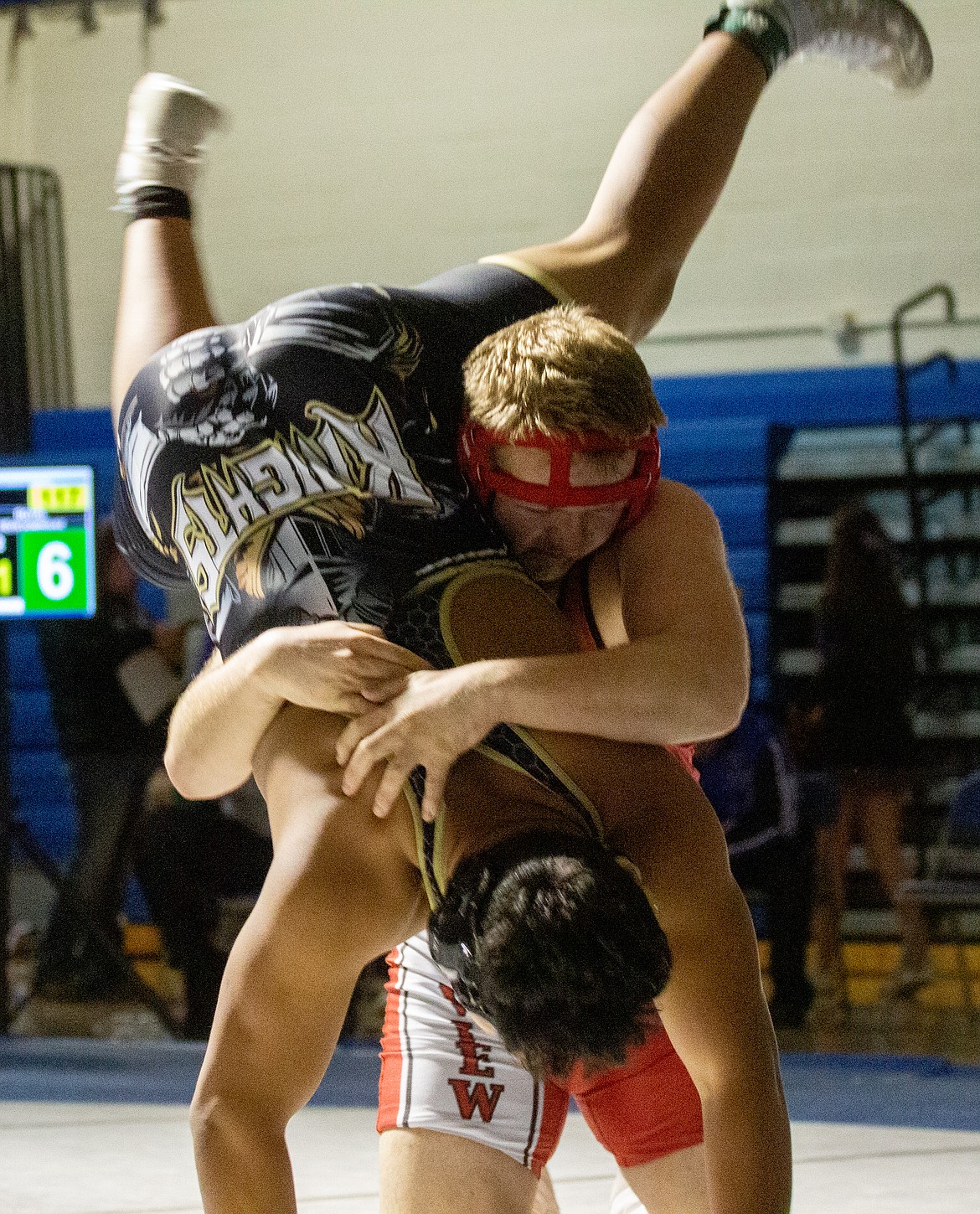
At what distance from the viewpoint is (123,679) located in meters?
4.31

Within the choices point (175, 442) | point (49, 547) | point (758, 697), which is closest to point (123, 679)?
point (49, 547)

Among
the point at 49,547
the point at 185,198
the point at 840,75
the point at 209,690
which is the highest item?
the point at 840,75

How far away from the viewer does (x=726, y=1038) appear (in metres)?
1.33

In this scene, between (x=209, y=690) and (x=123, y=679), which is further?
(x=123, y=679)

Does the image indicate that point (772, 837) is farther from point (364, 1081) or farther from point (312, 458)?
point (312, 458)

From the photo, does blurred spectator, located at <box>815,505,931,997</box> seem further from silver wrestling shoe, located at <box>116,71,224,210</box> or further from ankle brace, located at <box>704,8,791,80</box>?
silver wrestling shoe, located at <box>116,71,224,210</box>

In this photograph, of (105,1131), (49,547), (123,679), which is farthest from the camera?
(123,679)

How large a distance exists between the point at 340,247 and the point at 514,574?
4.67 m

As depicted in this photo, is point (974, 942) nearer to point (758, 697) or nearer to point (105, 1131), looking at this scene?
point (758, 697)

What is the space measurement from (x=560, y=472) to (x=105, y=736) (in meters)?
3.18

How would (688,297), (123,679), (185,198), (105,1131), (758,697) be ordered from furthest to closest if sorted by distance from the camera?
(688,297), (758,697), (123,679), (105,1131), (185,198)

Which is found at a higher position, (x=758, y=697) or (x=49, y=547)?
(x=49, y=547)

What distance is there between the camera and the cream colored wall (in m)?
5.55

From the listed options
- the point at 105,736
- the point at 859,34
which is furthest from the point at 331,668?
the point at 105,736
